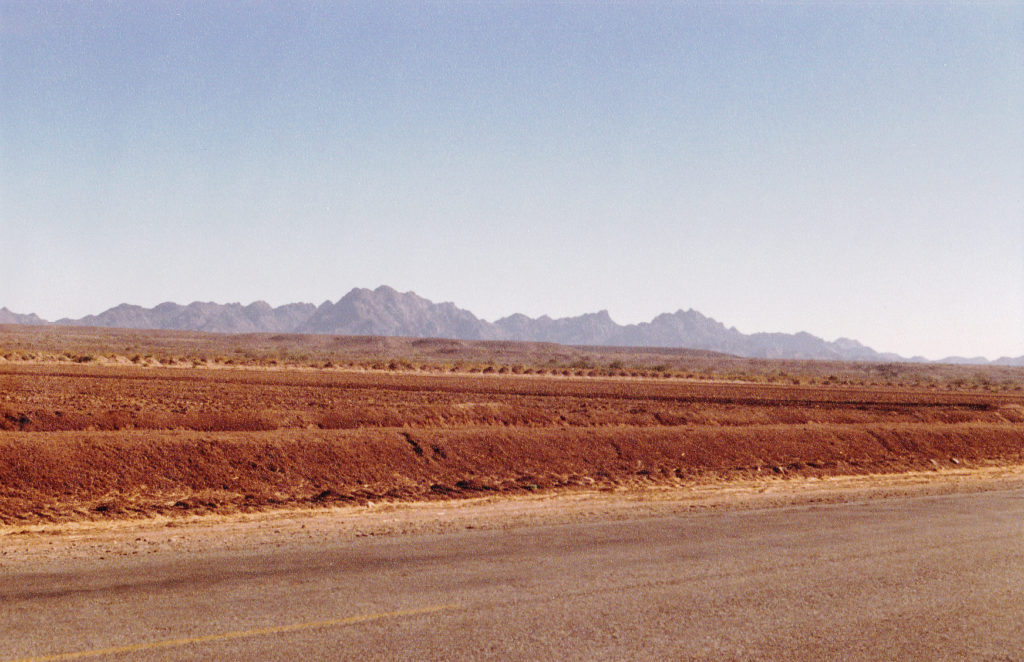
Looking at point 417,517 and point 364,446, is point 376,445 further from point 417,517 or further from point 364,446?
point 417,517

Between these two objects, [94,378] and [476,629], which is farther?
[94,378]

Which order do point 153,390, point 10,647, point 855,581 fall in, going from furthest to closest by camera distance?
point 153,390 < point 855,581 < point 10,647

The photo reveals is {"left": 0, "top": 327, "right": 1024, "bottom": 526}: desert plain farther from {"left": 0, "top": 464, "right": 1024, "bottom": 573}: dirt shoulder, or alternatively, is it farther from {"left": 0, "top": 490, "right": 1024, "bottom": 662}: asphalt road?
{"left": 0, "top": 490, "right": 1024, "bottom": 662}: asphalt road

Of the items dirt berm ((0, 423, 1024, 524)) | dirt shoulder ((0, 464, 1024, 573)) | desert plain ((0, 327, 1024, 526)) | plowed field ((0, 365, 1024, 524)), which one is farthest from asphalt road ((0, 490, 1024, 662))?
plowed field ((0, 365, 1024, 524))

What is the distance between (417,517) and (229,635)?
7.96 m

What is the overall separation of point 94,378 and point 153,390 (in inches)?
355

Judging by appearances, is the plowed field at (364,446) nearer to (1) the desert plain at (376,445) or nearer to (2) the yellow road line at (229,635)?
(1) the desert plain at (376,445)

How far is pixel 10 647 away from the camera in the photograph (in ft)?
22.9

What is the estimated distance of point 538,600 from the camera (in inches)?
352

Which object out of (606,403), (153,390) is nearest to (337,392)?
(153,390)

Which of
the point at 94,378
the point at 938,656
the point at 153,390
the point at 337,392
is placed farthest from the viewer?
the point at 94,378

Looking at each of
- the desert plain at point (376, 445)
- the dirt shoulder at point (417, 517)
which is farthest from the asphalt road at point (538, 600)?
the desert plain at point (376, 445)

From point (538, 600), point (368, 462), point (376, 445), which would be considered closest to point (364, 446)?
point (376, 445)

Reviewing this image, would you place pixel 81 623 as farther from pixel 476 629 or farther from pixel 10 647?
pixel 476 629
